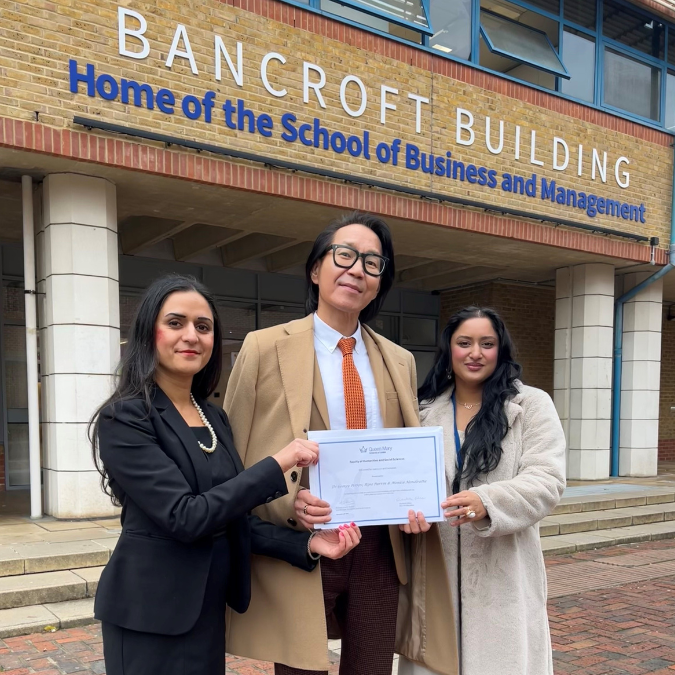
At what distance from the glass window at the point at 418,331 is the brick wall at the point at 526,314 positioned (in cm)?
30

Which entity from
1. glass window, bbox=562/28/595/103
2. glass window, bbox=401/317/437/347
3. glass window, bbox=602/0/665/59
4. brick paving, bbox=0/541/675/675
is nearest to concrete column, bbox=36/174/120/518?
brick paving, bbox=0/541/675/675

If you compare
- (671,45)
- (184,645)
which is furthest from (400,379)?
(671,45)

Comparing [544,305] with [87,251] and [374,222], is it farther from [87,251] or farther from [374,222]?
[374,222]

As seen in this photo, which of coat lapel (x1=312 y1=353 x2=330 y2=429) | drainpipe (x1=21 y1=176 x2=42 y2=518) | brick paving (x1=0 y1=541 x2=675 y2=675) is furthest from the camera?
drainpipe (x1=21 y1=176 x2=42 y2=518)

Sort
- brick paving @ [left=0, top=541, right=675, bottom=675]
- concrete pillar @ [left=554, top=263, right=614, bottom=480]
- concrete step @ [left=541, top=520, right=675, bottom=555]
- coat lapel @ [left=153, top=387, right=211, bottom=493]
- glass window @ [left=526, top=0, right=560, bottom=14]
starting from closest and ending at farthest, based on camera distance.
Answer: coat lapel @ [left=153, top=387, right=211, bottom=493] → brick paving @ [left=0, top=541, right=675, bottom=675] → concrete step @ [left=541, top=520, right=675, bottom=555] → glass window @ [left=526, top=0, right=560, bottom=14] → concrete pillar @ [left=554, top=263, right=614, bottom=480]

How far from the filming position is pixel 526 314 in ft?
43.0

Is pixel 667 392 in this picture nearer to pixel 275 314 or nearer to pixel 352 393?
pixel 275 314

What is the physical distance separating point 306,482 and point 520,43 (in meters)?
9.14

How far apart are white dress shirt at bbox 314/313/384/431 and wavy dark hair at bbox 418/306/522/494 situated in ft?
1.23

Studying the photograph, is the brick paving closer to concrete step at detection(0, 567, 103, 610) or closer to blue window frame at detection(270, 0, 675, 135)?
concrete step at detection(0, 567, 103, 610)

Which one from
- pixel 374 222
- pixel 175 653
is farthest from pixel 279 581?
pixel 374 222

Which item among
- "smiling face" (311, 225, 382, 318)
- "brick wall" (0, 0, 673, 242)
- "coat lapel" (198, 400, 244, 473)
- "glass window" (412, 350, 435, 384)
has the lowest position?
"glass window" (412, 350, 435, 384)

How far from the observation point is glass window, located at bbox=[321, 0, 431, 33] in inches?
306

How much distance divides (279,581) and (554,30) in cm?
1008
